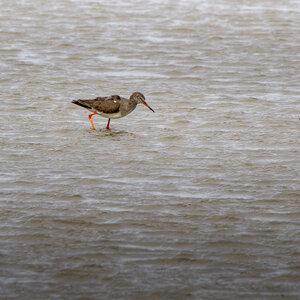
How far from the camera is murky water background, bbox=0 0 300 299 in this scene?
7.09 metres

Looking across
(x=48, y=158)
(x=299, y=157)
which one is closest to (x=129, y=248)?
(x=48, y=158)

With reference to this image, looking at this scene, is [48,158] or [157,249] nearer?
[157,249]

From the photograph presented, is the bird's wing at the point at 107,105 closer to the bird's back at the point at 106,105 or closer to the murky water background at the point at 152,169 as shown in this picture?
the bird's back at the point at 106,105

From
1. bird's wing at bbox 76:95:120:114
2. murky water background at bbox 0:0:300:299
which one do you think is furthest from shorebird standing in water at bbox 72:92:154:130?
murky water background at bbox 0:0:300:299

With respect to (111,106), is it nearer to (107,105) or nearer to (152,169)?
(107,105)

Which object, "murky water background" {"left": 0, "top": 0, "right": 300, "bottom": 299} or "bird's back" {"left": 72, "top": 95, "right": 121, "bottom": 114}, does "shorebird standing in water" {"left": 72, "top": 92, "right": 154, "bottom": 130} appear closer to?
"bird's back" {"left": 72, "top": 95, "right": 121, "bottom": 114}

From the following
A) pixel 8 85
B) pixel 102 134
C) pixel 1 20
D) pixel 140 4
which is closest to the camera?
pixel 102 134

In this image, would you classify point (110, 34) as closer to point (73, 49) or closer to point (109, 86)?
point (73, 49)

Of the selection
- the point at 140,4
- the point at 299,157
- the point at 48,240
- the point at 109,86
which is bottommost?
the point at 140,4

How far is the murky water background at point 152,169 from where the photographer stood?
7.09m

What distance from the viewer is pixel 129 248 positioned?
7598 millimetres

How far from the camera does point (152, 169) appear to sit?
10508 millimetres

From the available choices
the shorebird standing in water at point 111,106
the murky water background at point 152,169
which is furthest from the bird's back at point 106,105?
the murky water background at point 152,169

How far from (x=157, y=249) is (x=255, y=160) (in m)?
3.78
